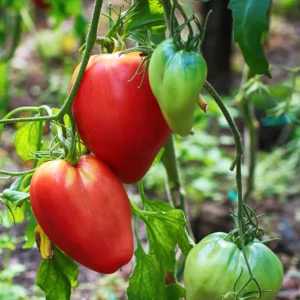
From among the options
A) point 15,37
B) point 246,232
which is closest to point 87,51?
point 246,232

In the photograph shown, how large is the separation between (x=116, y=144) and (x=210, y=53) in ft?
8.27

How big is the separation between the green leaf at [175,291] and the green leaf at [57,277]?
13cm

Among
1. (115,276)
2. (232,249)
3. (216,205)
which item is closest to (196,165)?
(216,205)

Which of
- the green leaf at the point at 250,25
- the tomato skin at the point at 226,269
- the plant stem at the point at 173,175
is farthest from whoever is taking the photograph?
the plant stem at the point at 173,175

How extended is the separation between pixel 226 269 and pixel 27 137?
0.36 m

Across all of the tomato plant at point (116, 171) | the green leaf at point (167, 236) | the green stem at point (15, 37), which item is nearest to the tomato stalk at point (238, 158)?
the tomato plant at point (116, 171)

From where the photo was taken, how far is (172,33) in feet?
1.91

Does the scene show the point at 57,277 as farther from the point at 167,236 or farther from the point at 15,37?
the point at 15,37

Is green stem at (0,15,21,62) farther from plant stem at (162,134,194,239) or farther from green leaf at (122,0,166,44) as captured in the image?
green leaf at (122,0,166,44)

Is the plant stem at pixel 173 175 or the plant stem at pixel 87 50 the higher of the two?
the plant stem at pixel 87 50

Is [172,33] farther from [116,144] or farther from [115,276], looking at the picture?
[115,276]

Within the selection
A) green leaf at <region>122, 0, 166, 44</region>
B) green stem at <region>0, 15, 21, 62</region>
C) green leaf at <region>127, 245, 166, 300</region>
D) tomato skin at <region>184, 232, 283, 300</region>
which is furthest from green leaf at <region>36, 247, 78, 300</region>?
green stem at <region>0, 15, 21, 62</region>

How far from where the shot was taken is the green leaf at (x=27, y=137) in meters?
0.84

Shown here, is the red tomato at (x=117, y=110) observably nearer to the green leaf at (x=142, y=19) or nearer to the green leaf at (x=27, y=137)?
the green leaf at (x=142, y=19)
